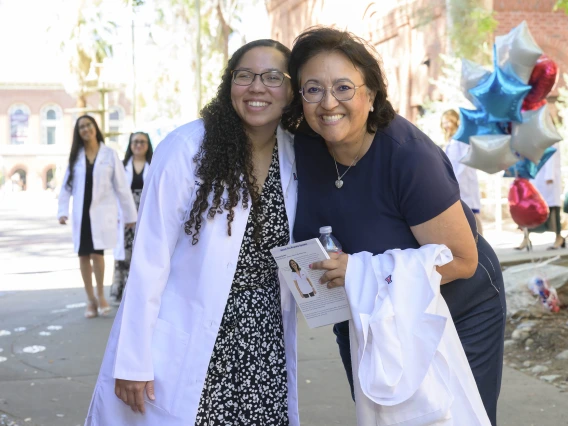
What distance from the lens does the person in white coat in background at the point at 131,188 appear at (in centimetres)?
895

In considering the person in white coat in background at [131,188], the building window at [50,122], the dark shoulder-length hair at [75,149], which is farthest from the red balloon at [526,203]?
the building window at [50,122]

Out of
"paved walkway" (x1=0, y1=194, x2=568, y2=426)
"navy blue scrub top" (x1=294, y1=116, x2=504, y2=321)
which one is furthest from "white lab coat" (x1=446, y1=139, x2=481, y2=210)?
"navy blue scrub top" (x1=294, y1=116, x2=504, y2=321)

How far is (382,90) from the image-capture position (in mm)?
2930

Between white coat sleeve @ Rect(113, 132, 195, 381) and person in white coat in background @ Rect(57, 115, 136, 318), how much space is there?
223 inches

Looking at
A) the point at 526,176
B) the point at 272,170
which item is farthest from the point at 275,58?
the point at 526,176

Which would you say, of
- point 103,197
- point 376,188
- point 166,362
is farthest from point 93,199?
point 376,188

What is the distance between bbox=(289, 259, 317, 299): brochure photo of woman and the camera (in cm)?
280

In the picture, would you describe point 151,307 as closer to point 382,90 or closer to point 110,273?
point 382,90

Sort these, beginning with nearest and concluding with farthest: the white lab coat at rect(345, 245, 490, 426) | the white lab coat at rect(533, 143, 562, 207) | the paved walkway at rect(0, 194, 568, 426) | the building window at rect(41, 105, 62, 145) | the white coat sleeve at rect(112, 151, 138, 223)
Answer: the white lab coat at rect(345, 245, 490, 426) < the paved walkway at rect(0, 194, 568, 426) < the white coat sleeve at rect(112, 151, 138, 223) < the white lab coat at rect(533, 143, 562, 207) < the building window at rect(41, 105, 62, 145)

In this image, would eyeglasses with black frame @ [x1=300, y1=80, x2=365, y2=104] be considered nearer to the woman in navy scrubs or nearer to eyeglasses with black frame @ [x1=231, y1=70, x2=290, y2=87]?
the woman in navy scrubs

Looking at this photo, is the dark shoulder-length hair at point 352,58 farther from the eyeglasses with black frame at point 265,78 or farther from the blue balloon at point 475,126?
the blue balloon at point 475,126

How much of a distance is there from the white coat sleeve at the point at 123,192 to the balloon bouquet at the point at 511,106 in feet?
11.5

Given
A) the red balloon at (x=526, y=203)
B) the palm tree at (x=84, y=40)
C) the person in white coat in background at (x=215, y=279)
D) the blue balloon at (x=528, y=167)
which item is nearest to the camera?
the person in white coat in background at (x=215, y=279)

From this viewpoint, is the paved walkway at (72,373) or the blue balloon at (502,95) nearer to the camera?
the paved walkway at (72,373)
